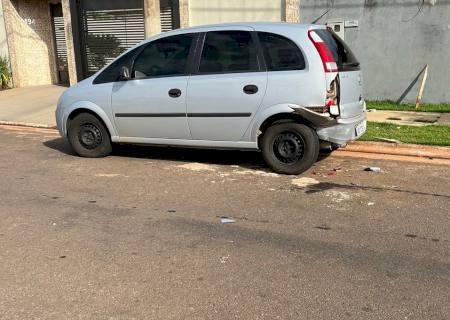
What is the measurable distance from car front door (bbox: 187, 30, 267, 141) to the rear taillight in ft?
2.23

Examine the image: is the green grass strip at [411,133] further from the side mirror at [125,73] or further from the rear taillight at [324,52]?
the side mirror at [125,73]

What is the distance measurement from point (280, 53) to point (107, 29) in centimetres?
965

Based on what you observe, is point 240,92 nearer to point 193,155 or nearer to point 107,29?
point 193,155

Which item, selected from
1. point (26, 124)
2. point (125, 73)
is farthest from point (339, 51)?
point (26, 124)

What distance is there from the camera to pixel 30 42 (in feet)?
53.5

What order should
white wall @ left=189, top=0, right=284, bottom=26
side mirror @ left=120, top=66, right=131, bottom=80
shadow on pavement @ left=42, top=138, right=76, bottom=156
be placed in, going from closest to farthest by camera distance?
side mirror @ left=120, top=66, right=131, bottom=80, shadow on pavement @ left=42, top=138, right=76, bottom=156, white wall @ left=189, top=0, right=284, bottom=26

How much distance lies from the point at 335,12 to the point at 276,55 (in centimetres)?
583

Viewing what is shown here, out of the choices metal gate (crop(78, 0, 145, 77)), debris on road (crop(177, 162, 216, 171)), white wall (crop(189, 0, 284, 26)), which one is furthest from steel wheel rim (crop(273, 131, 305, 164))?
metal gate (crop(78, 0, 145, 77))

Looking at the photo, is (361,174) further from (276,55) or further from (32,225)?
(32,225)

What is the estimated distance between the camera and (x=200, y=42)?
21.5 ft

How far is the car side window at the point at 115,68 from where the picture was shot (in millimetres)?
6941

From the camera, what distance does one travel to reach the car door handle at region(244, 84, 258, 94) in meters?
6.18

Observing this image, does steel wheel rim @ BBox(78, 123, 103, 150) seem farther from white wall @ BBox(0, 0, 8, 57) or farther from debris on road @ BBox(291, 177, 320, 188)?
white wall @ BBox(0, 0, 8, 57)

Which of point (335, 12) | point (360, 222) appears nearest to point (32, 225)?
point (360, 222)
